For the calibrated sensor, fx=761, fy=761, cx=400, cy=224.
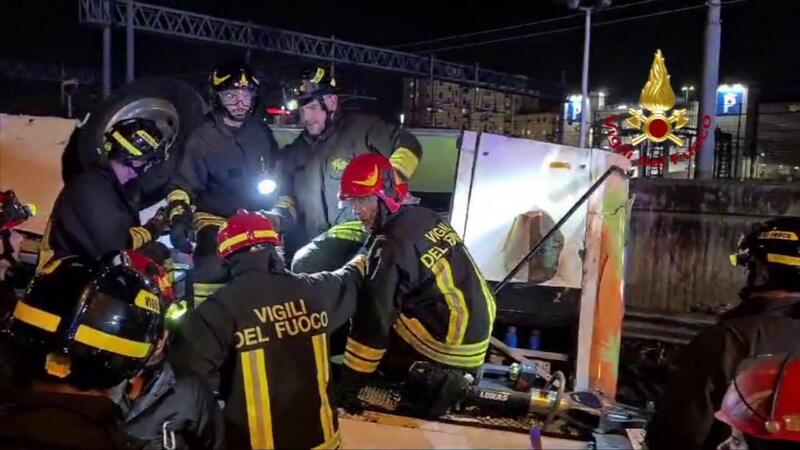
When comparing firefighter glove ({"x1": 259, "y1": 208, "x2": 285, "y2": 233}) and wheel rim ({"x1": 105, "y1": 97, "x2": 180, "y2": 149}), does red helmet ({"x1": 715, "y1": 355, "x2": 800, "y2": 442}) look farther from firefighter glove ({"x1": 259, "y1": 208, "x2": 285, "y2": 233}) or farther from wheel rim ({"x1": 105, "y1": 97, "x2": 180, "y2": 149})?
wheel rim ({"x1": 105, "y1": 97, "x2": 180, "y2": 149})

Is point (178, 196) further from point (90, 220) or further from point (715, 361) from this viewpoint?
point (715, 361)

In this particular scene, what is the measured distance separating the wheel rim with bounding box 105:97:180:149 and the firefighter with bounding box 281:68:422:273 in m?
0.89

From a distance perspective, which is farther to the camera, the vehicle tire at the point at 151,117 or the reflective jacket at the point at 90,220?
the vehicle tire at the point at 151,117

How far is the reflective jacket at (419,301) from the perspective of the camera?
12.5 ft

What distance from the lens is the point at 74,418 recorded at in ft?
6.22

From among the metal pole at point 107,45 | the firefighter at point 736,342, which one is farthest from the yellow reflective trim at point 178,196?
the metal pole at point 107,45

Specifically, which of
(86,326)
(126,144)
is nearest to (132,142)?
(126,144)

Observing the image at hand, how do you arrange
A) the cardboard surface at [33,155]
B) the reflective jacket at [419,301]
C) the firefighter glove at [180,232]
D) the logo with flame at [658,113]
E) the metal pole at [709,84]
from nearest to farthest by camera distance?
the reflective jacket at [419,301]
the firefighter glove at [180,232]
the cardboard surface at [33,155]
the metal pole at [709,84]
the logo with flame at [658,113]

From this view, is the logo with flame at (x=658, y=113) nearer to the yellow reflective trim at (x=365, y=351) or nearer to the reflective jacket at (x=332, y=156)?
the reflective jacket at (x=332, y=156)

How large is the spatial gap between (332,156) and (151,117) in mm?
1393

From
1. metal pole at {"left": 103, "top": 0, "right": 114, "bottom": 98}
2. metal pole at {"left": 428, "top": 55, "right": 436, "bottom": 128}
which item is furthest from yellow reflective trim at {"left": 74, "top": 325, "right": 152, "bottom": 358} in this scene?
metal pole at {"left": 428, "top": 55, "right": 436, "bottom": 128}

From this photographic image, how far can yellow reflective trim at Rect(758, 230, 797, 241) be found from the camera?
116 inches

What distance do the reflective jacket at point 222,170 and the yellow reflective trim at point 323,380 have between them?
2280 mm

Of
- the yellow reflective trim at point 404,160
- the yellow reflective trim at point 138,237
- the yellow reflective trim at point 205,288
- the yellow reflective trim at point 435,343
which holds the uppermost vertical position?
the yellow reflective trim at point 404,160
